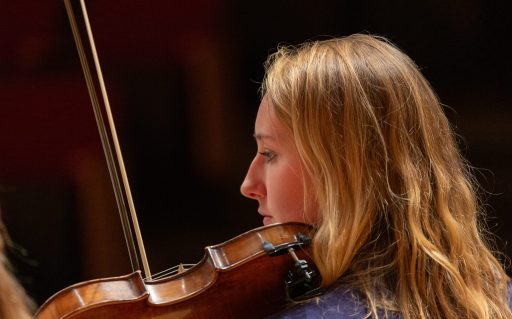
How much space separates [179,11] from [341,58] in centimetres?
109

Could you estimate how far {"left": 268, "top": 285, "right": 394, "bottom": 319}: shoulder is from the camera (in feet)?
3.23

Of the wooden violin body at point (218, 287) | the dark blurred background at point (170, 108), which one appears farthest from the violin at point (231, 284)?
the dark blurred background at point (170, 108)

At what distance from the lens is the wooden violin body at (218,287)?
1014mm

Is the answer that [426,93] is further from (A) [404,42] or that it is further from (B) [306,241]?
(A) [404,42]

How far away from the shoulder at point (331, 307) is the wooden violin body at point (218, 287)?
66 mm

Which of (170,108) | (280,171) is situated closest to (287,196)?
(280,171)

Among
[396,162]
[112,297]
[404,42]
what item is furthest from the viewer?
[404,42]

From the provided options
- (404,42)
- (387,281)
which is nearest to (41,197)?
(404,42)

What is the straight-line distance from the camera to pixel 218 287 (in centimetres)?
105

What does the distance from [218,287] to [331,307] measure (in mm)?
158

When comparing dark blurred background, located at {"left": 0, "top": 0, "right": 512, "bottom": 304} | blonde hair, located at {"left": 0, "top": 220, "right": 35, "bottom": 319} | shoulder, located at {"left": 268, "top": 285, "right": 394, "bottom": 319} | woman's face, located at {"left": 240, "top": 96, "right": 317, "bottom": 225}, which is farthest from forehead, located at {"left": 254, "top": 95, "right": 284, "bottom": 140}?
dark blurred background, located at {"left": 0, "top": 0, "right": 512, "bottom": 304}

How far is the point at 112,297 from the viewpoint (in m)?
1.00

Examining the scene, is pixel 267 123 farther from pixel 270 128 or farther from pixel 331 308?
pixel 331 308

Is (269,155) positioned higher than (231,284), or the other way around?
(269,155)
